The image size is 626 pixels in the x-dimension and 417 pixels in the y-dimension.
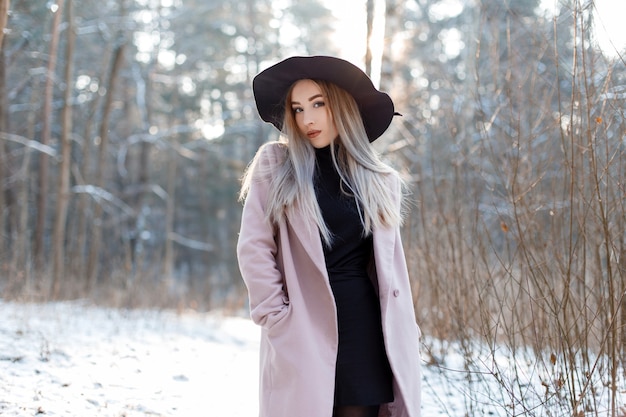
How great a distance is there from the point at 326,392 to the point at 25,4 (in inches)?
459

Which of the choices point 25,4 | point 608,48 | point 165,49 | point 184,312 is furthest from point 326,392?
point 165,49

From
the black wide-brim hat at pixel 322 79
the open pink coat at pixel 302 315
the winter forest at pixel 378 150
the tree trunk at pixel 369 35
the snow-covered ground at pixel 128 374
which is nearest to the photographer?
the open pink coat at pixel 302 315

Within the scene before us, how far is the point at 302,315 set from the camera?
2.55m

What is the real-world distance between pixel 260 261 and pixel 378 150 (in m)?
6.79

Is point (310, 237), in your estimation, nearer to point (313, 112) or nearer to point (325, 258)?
point (325, 258)

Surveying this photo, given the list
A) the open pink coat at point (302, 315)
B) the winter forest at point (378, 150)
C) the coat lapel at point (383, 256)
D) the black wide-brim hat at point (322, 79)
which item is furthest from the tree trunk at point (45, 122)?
the coat lapel at point (383, 256)

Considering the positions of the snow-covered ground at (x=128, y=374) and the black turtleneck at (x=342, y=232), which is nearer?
the black turtleneck at (x=342, y=232)

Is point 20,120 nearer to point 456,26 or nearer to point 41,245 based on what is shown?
point 41,245

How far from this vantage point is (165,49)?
19031mm

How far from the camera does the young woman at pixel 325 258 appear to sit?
8.33 feet

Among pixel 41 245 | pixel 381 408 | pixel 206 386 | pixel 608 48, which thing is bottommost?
pixel 206 386

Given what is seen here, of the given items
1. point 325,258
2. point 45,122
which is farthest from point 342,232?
point 45,122

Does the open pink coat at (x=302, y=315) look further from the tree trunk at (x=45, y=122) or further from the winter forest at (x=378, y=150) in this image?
the tree trunk at (x=45, y=122)

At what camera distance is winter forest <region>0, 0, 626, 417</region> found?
371cm
